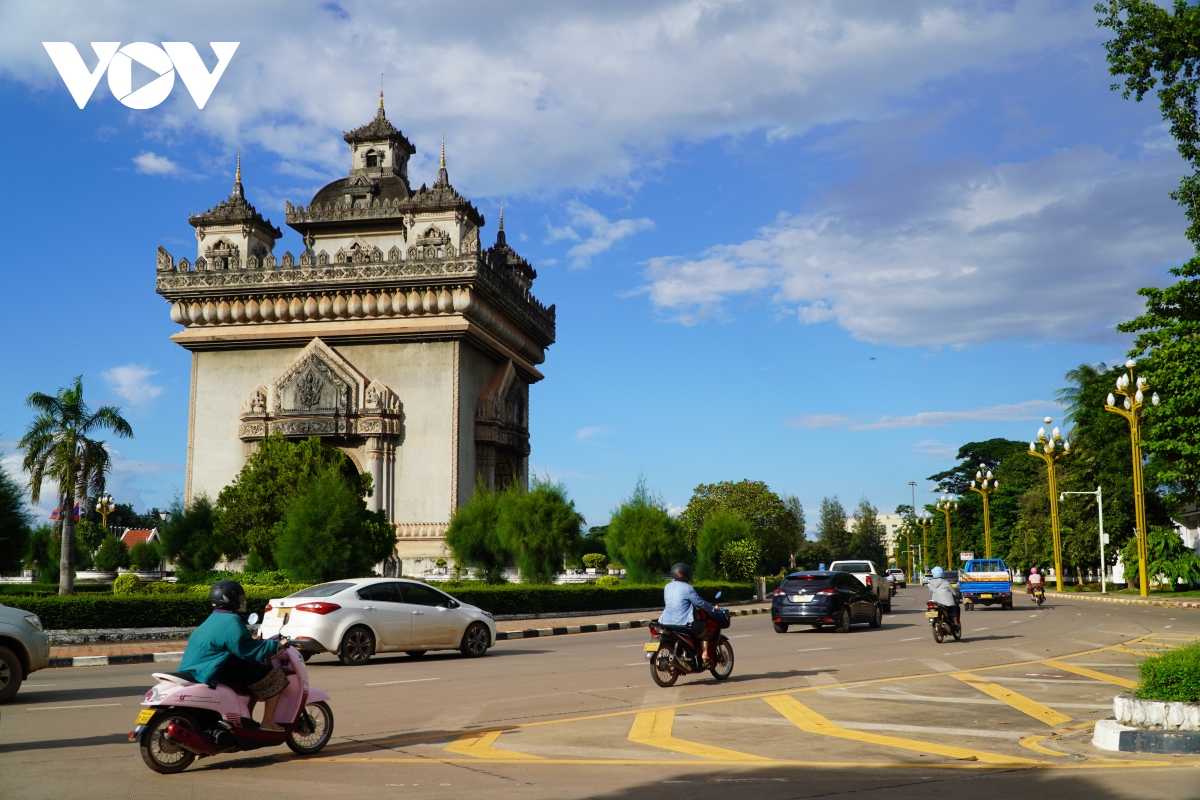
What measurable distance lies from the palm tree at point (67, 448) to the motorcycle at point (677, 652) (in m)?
29.7

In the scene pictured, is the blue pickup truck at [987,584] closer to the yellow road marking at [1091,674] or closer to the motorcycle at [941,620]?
the motorcycle at [941,620]

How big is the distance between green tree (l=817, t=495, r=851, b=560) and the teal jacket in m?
122

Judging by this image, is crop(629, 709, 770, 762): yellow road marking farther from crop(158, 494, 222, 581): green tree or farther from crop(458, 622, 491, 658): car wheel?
crop(158, 494, 222, 581): green tree

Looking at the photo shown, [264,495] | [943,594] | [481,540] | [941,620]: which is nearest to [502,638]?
[941,620]

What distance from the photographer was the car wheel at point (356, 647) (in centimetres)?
1728

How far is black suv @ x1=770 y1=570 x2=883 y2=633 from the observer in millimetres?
24078

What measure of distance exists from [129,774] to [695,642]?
7.53 metres

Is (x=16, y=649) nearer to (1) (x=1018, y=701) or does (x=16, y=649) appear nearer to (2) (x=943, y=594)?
(1) (x=1018, y=701)

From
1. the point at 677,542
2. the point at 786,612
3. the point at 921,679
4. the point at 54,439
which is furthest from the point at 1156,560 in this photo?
the point at 54,439

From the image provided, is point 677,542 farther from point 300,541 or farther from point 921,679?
point 921,679

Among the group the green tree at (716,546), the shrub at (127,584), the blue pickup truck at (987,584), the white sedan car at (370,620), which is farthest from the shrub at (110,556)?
the white sedan car at (370,620)

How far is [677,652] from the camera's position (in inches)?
542

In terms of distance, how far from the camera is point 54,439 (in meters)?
37.9

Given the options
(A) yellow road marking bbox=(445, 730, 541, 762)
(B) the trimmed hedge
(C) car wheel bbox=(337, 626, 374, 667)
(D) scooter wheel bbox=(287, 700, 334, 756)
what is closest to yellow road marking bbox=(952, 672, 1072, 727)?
(B) the trimmed hedge
